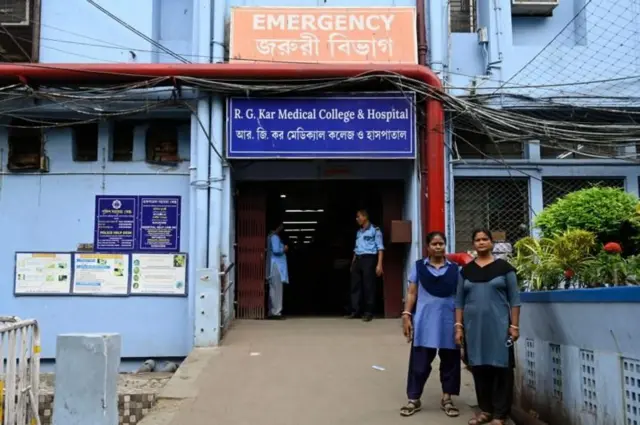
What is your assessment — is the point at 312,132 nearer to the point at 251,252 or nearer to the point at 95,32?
the point at 251,252

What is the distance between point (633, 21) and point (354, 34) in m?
4.42

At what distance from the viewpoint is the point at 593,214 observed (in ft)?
21.1

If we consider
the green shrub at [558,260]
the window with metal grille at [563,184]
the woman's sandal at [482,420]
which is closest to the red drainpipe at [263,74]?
the window with metal grille at [563,184]

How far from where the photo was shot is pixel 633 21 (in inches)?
387

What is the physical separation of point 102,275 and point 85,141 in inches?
88.4

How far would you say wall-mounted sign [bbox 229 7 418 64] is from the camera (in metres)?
9.30

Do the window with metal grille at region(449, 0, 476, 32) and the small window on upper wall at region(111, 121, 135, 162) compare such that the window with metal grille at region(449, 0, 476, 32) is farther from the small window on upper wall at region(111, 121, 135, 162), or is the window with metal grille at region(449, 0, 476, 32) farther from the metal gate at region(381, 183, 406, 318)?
the small window on upper wall at region(111, 121, 135, 162)

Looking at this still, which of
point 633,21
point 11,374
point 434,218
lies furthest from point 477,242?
point 633,21

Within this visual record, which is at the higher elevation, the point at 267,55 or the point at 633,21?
the point at 633,21

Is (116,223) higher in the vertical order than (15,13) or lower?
lower

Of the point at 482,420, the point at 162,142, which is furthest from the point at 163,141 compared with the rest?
the point at 482,420

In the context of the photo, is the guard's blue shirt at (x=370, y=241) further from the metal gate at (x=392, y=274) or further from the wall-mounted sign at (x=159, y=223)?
the wall-mounted sign at (x=159, y=223)

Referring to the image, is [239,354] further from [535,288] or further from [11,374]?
[535,288]

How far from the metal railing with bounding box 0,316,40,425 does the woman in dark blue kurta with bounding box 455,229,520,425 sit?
12.9 feet
